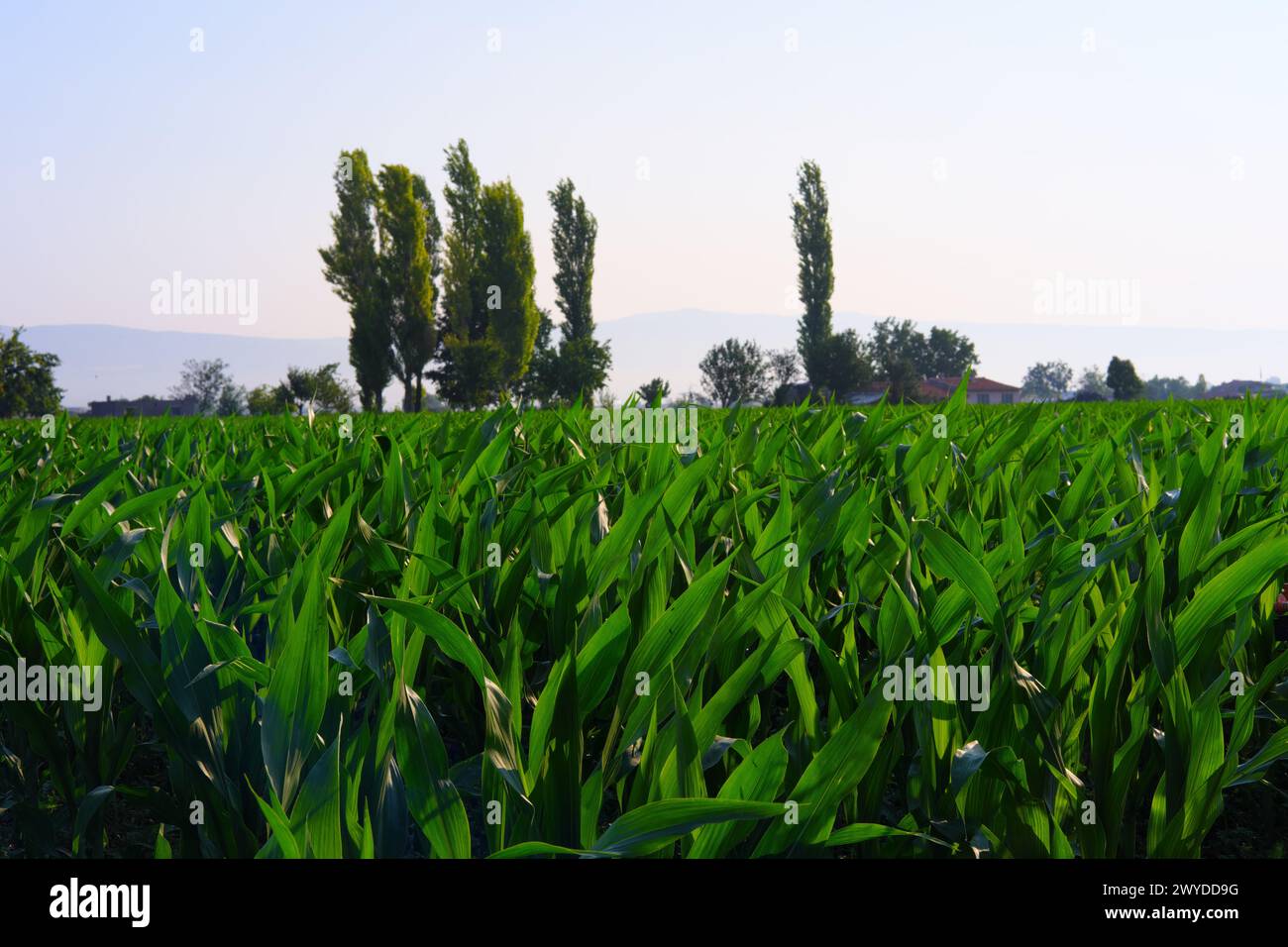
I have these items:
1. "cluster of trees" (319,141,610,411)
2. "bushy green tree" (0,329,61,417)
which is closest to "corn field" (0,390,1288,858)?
"cluster of trees" (319,141,610,411)

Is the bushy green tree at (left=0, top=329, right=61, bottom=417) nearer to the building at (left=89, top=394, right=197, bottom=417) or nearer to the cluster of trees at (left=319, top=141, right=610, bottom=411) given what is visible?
the building at (left=89, top=394, right=197, bottom=417)

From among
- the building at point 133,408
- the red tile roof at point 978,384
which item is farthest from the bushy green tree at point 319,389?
the red tile roof at point 978,384

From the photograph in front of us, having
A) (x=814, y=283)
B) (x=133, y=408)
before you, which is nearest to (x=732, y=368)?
(x=814, y=283)

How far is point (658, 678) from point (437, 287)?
141ft

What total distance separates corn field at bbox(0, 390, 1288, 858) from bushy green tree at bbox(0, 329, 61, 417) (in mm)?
53581

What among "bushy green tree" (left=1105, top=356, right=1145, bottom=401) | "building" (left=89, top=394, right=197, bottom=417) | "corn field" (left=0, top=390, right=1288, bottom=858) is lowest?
"corn field" (left=0, top=390, right=1288, bottom=858)

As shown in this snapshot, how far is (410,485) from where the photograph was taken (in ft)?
Result: 6.92

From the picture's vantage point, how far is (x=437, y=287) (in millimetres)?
42156

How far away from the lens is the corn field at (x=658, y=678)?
93 cm

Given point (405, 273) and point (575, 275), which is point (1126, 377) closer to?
Result: point (575, 275)

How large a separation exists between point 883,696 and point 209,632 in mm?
796

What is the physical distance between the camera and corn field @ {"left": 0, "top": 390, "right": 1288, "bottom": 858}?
3.05 feet
